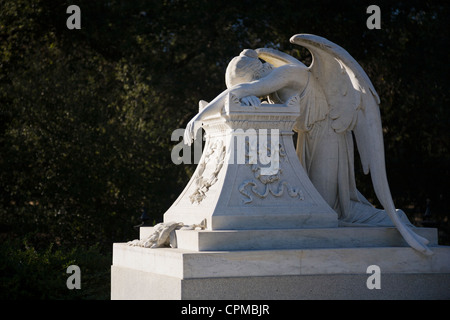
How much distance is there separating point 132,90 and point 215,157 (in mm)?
8531

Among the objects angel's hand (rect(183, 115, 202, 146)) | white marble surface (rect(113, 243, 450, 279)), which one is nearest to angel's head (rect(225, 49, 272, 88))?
angel's hand (rect(183, 115, 202, 146))

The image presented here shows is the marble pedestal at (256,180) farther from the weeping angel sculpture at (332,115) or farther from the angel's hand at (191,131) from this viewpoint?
the weeping angel sculpture at (332,115)

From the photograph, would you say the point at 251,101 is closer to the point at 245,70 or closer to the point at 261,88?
the point at 261,88

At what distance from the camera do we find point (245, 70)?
809 centimetres

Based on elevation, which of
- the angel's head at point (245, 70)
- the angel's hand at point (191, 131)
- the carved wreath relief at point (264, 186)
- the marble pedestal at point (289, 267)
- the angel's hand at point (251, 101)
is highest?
the angel's head at point (245, 70)

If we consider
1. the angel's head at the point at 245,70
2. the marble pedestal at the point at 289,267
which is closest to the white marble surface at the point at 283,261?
the marble pedestal at the point at 289,267

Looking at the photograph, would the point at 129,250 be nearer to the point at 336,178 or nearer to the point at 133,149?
the point at 336,178

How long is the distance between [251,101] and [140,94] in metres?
8.58

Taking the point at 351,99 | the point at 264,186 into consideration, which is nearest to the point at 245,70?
the point at 351,99

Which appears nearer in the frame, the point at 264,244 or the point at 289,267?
the point at 289,267

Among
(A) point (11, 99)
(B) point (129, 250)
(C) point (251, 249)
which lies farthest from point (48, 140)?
(C) point (251, 249)

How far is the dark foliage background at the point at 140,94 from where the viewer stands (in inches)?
595

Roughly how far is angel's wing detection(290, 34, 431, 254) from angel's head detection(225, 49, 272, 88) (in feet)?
1.55
